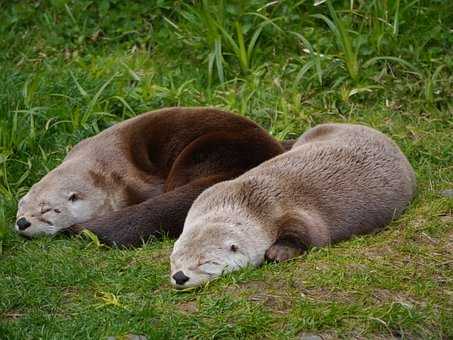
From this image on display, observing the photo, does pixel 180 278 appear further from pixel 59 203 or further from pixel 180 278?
pixel 59 203

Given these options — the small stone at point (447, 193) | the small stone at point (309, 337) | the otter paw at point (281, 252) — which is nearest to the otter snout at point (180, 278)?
the otter paw at point (281, 252)

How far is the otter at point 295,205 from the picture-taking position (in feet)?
15.6

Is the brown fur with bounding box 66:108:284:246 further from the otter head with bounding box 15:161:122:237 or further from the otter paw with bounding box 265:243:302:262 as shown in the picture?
the otter paw with bounding box 265:243:302:262

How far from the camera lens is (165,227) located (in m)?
5.48

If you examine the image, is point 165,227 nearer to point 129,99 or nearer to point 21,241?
Answer: point 21,241

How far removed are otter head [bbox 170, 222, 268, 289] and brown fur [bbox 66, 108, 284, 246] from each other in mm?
567

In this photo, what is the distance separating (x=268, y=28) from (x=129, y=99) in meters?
1.23

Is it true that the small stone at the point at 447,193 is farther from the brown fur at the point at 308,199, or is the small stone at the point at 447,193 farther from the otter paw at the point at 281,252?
the otter paw at the point at 281,252

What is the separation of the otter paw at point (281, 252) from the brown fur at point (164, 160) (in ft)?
2.51

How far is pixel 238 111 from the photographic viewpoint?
23.1 feet

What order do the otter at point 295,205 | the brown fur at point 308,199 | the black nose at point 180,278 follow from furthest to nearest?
the brown fur at point 308,199
the otter at point 295,205
the black nose at point 180,278

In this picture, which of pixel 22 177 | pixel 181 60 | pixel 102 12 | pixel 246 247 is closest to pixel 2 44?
pixel 102 12

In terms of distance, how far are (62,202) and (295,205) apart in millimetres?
1426

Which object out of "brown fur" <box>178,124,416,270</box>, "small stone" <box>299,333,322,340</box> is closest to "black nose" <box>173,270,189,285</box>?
"brown fur" <box>178,124,416,270</box>
